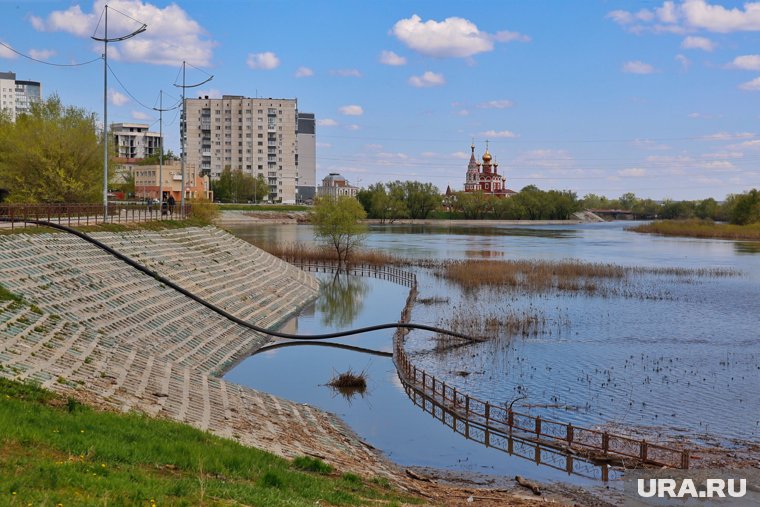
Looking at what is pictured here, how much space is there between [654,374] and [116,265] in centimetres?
2554

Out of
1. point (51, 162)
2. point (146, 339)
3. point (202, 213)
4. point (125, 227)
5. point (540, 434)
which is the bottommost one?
point (540, 434)

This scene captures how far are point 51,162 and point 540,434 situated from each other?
141 ft

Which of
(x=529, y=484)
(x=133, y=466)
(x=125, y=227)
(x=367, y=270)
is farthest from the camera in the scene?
(x=367, y=270)

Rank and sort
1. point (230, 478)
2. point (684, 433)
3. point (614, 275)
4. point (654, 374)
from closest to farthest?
point (230, 478) < point (684, 433) < point (654, 374) < point (614, 275)

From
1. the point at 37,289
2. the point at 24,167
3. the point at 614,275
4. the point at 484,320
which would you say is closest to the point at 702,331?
the point at 484,320

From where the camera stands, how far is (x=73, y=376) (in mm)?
20797

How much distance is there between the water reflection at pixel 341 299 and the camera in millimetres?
48431

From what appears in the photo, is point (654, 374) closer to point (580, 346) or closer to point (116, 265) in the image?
point (580, 346)

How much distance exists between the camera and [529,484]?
19.9 metres

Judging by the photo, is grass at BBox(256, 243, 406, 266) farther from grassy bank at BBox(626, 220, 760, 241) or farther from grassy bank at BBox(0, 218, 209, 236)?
grassy bank at BBox(626, 220, 760, 241)

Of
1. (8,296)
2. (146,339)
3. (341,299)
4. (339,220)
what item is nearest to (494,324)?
(341,299)

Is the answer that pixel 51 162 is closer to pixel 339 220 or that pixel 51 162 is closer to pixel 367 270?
pixel 367 270

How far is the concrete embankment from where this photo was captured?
20491 millimetres

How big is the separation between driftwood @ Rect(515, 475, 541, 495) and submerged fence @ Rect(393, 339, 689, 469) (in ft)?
6.88
